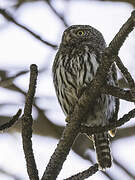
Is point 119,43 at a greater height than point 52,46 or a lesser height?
lesser

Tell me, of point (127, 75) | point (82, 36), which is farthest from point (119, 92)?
point (82, 36)

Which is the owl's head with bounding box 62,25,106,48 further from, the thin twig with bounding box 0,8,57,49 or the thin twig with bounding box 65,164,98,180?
the thin twig with bounding box 65,164,98,180

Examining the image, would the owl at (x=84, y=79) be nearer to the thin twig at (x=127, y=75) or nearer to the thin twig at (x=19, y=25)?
the thin twig at (x=19, y=25)

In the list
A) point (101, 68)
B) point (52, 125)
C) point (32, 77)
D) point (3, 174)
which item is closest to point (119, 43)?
point (101, 68)

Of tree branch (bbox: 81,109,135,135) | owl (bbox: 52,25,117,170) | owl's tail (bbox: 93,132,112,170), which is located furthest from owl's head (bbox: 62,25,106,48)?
tree branch (bbox: 81,109,135,135)

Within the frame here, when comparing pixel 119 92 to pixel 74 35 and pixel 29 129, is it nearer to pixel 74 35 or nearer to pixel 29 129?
pixel 29 129

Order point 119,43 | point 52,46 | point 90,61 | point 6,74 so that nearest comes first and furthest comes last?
1. point 119,43
2. point 90,61
3. point 52,46
4. point 6,74

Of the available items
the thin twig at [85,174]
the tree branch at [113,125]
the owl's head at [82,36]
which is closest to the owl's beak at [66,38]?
the owl's head at [82,36]

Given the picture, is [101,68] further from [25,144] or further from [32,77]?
[25,144]
